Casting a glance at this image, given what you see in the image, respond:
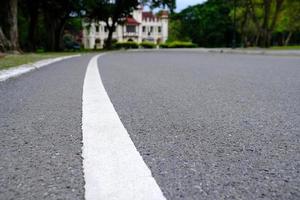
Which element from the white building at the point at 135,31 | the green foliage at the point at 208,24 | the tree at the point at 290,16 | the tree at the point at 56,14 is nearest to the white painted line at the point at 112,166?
the tree at the point at 56,14

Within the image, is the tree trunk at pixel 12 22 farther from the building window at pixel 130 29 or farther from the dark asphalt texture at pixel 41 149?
the building window at pixel 130 29

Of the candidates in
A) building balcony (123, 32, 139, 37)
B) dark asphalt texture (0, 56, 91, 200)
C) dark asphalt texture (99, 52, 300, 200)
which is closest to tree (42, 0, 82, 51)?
dark asphalt texture (0, 56, 91, 200)

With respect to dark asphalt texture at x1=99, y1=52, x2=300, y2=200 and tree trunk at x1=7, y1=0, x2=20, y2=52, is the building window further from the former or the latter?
dark asphalt texture at x1=99, y1=52, x2=300, y2=200

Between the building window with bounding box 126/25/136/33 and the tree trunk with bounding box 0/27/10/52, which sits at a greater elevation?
the building window with bounding box 126/25/136/33

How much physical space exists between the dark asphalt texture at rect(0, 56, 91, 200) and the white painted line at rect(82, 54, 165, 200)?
61 mm

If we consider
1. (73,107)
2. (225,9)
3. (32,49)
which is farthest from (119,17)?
(73,107)

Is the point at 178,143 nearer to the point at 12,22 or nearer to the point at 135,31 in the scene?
the point at 12,22

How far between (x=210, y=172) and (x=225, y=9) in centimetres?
7016

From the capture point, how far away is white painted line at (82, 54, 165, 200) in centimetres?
148

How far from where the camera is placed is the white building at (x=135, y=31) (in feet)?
309

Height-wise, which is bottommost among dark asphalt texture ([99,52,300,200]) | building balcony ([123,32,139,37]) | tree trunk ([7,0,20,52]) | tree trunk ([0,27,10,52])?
dark asphalt texture ([99,52,300,200])

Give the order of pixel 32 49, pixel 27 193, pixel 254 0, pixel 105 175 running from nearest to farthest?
pixel 27 193
pixel 105 175
pixel 32 49
pixel 254 0

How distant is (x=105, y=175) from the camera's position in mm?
1666

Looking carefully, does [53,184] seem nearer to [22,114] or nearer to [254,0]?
[22,114]
